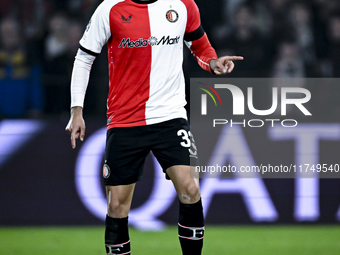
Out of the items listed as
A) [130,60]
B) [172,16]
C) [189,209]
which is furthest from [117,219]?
[172,16]

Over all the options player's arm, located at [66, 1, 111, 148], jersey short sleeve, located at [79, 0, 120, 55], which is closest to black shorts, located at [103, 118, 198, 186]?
player's arm, located at [66, 1, 111, 148]

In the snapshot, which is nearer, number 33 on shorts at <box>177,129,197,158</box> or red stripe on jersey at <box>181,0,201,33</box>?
number 33 on shorts at <box>177,129,197,158</box>

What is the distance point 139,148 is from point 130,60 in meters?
0.55

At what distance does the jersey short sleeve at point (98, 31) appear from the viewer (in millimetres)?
3086

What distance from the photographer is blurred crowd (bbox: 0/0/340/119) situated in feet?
18.4

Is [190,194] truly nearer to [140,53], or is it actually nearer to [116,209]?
[116,209]

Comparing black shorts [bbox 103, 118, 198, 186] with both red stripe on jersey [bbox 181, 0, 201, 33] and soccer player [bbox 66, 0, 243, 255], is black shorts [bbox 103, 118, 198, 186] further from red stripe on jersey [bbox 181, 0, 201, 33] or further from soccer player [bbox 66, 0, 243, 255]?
red stripe on jersey [bbox 181, 0, 201, 33]

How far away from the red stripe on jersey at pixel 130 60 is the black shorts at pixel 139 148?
8cm

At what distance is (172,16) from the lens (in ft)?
10.4

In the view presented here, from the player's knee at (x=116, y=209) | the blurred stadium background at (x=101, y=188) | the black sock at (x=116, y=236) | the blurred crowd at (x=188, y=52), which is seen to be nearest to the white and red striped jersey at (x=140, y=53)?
the player's knee at (x=116, y=209)

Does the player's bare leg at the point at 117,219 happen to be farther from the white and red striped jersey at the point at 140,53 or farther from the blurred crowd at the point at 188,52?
the blurred crowd at the point at 188,52

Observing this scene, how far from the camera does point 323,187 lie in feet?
17.2

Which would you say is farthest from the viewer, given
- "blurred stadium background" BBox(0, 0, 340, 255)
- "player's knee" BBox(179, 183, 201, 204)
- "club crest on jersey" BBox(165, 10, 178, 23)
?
"blurred stadium background" BBox(0, 0, 340, 255)

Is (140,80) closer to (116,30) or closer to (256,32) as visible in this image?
(116,30)
